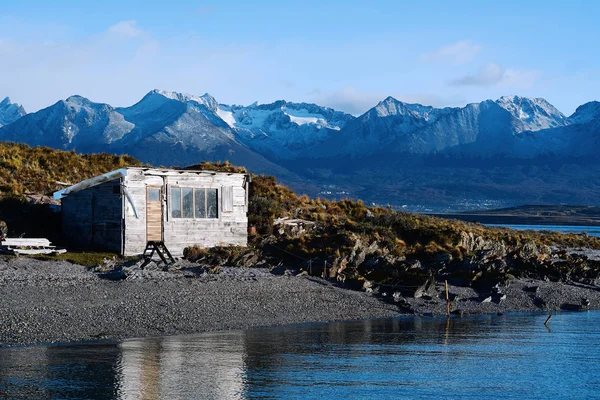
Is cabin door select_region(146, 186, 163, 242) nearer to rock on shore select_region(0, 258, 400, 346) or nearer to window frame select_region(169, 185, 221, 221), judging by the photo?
window frame select_region(169, 185, 221, 221)

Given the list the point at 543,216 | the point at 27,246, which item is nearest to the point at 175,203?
the point at 27,246

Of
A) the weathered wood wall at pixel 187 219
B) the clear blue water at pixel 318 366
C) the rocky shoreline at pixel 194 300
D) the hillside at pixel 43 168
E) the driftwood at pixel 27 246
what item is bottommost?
the clear blue water at pixel 318 366

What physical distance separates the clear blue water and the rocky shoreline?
135cm

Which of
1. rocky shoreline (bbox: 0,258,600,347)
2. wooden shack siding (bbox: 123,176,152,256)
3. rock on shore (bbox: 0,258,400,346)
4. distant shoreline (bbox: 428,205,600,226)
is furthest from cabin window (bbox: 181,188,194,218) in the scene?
distant shoreline (bbox: 428,205,600,226)

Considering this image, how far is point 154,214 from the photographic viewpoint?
35.7m

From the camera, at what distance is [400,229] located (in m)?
45.4

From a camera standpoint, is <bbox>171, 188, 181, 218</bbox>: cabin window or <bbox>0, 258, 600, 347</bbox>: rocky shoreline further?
<bbox>171, 188, 181, 218</bbox>: cabin window

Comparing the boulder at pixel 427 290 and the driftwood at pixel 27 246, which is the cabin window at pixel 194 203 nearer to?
the driftwood at pixel 27 246

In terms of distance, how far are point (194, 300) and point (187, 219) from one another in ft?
29.0

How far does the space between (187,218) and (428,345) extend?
15.5 meters

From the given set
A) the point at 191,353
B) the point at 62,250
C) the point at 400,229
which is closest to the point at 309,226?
the point at 400,229

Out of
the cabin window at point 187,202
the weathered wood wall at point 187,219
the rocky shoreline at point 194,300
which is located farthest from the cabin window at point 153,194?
the rocky shoreline at point 194,300

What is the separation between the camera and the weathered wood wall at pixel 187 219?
35.1 meters

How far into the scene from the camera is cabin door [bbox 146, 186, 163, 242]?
35375mm
